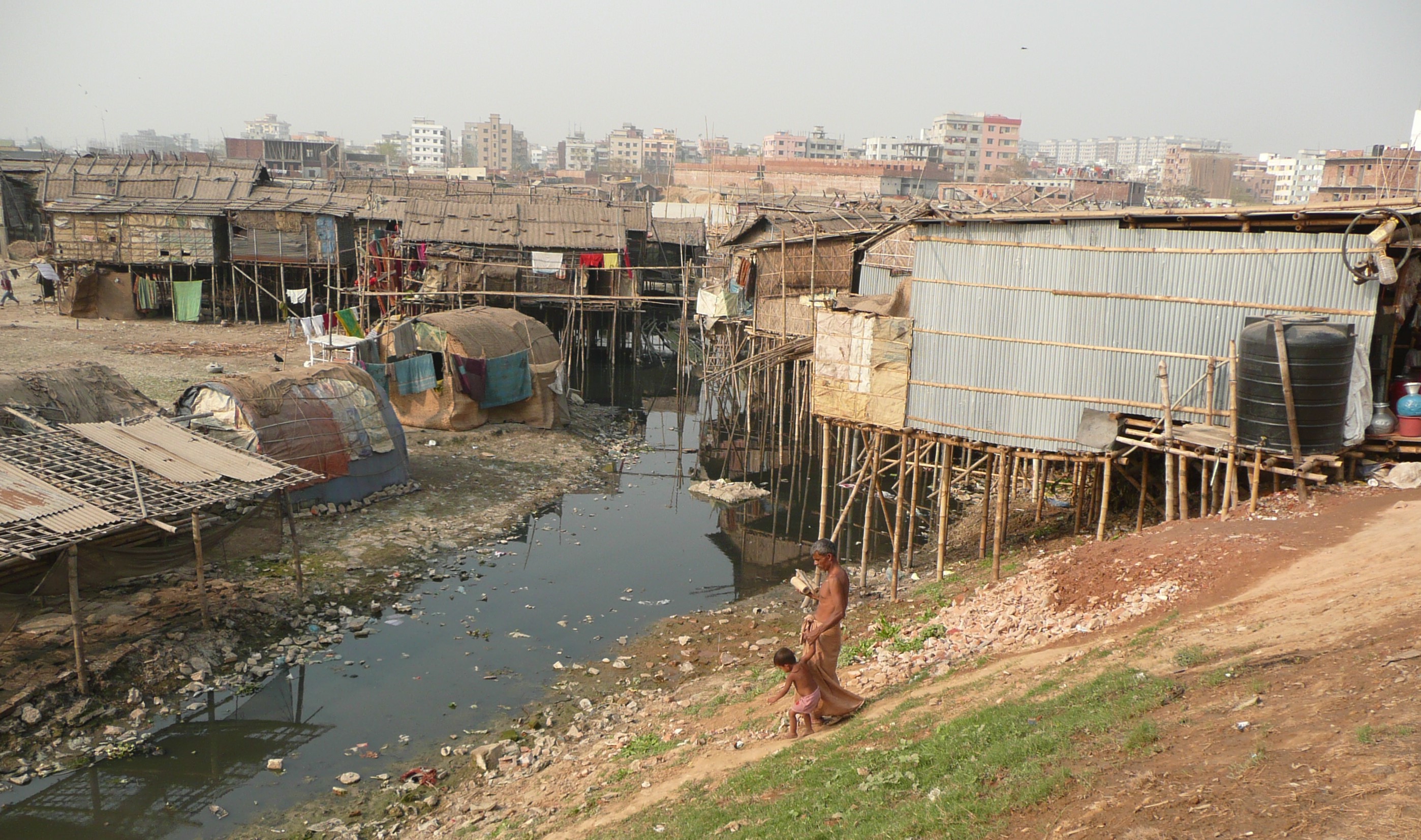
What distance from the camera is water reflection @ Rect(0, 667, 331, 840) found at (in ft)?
29.8

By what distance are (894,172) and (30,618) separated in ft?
202

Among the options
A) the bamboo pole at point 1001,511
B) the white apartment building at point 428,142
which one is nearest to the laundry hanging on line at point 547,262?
the bamboo pole at point 1001,511

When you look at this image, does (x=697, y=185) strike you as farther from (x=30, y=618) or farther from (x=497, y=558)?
(x=30, y=618)

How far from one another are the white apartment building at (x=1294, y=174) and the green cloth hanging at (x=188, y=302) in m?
67.0

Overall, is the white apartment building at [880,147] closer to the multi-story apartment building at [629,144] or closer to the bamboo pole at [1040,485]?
the multi-story apartment building at [629,144]

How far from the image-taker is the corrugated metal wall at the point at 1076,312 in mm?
10906

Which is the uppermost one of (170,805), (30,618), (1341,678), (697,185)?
(697,185)

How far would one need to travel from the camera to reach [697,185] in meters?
74.6

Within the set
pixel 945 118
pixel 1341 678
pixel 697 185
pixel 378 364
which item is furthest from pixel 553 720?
pixel 945 118

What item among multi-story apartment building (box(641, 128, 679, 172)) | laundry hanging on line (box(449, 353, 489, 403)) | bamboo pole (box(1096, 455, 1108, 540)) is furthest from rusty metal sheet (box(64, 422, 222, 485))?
multi-story apartment building (box(641, 128, 679, 172))

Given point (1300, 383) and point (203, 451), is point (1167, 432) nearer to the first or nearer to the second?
point (1300, 383)

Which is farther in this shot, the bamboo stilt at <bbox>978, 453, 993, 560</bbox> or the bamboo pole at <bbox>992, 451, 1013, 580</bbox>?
the bamboo stilt at <bbox>978, 453, 993, 560</bbox>

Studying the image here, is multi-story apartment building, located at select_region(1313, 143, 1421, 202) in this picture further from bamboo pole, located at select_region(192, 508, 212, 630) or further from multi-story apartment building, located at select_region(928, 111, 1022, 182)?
multi-story apartment building, located at select_region(928, 111, 1022, 182)

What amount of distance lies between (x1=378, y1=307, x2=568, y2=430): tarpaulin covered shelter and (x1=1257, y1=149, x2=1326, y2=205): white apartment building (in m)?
62.5
